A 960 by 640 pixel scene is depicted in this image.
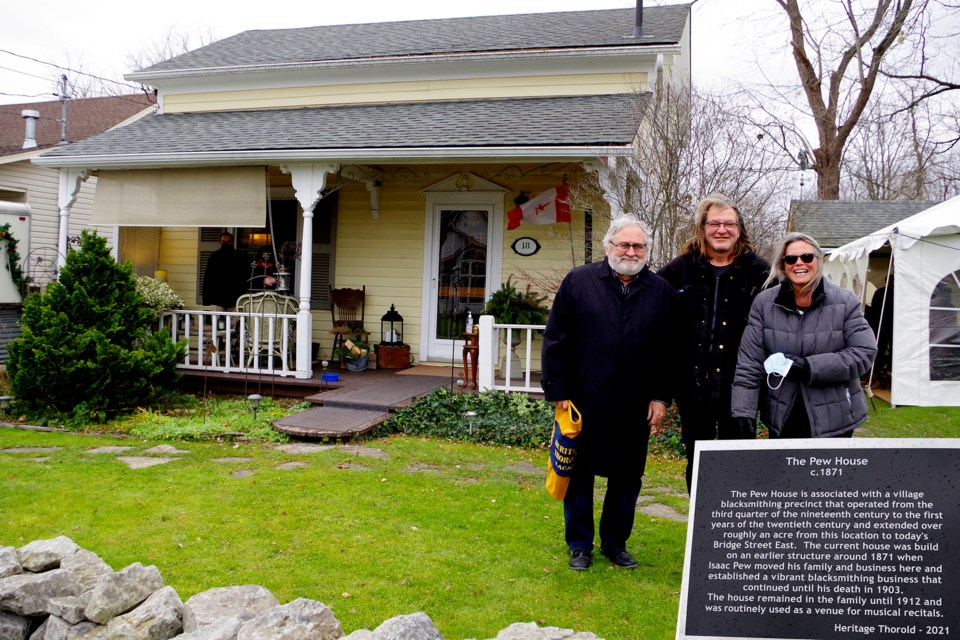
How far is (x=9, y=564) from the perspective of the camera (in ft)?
9.66

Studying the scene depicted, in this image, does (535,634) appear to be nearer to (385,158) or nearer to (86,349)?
A: (86,349)

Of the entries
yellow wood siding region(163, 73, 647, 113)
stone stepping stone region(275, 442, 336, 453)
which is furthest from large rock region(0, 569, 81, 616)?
yellow wood siding region(163, 73, 647, 113)

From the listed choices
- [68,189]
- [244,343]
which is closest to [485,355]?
[244,343]

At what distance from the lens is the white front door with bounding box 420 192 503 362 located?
9617mm

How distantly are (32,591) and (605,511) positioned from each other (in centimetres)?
247

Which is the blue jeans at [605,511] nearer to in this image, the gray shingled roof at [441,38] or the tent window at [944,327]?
the tent window at [944,327]

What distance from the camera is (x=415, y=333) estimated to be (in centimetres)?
989

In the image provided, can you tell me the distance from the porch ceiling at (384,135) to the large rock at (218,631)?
580cm

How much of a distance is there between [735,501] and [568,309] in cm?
147

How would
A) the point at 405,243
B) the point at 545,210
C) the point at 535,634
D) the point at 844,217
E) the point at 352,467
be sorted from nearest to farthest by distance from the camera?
1. the point at 535,634
2. the point at 352,467
3. the point at 545,210
4. the point at 405,243
5. the point at 844,217

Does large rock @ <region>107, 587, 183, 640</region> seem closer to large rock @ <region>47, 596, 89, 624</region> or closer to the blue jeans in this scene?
large rock @ <region>47, 596, 89, 624</region>

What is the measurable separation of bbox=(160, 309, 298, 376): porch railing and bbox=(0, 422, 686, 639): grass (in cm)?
245

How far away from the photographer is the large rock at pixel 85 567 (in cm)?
292

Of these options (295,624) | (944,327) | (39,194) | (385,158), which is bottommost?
(295,624)
